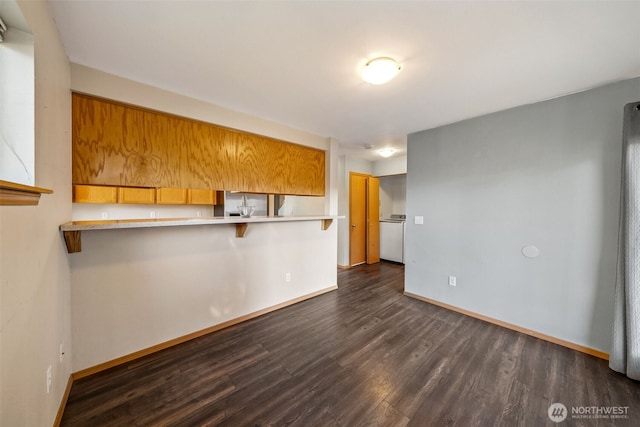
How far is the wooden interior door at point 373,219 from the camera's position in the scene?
5.45 m

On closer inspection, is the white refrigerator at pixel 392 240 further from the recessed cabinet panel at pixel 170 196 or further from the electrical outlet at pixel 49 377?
the electrical outlet at pixel 49 377

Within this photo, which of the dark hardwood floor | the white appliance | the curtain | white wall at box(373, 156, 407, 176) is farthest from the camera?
the white appliance

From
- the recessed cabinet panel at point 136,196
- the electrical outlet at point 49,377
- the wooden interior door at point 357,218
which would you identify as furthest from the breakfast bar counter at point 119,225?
the wooden interior door at point 357,218

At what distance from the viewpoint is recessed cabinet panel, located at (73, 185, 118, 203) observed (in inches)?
122

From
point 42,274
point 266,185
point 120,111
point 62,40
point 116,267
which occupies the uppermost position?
point 62,40

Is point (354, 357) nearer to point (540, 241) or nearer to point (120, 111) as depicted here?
point (540, 241)

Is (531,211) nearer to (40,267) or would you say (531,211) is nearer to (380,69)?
(380,69)

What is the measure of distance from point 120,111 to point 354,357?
115 inches

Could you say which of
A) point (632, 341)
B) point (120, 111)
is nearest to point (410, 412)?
point (632, 341)

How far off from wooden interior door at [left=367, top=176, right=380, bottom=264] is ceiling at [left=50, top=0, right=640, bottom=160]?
3153mm

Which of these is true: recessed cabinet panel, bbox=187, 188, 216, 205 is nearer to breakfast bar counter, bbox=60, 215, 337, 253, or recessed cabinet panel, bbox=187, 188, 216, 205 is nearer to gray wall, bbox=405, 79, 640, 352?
breakfast bar counter, bbox=60, 215, 337, 253

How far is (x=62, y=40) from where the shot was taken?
1512 mm

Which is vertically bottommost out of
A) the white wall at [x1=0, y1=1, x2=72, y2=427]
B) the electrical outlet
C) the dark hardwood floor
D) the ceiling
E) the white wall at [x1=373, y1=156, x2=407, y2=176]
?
the dark hardwood floor

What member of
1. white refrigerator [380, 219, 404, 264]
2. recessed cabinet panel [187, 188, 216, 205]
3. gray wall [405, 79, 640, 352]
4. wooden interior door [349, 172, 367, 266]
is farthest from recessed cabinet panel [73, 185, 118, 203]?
white refrigerator [380, 219, 404, 264]
